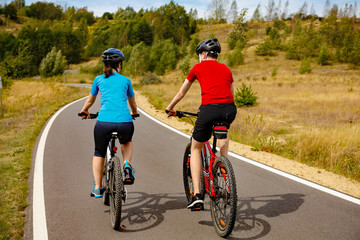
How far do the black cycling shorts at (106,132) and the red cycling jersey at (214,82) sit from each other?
1.05 metres

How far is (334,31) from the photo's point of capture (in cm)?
9419

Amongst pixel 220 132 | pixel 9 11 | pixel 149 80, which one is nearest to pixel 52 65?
pixel 149 80

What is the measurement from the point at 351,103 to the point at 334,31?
91501 millimetres

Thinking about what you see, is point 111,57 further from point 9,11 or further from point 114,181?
point 9,11

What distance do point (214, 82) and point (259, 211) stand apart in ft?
6.57

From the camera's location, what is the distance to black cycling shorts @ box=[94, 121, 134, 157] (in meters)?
3.59

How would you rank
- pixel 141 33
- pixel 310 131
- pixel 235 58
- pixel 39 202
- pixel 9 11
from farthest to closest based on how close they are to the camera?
pixel 9 11
pixel 141 33
pixel 235 58
pixel 310 131
pixel 39 202

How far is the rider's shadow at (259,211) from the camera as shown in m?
3.53

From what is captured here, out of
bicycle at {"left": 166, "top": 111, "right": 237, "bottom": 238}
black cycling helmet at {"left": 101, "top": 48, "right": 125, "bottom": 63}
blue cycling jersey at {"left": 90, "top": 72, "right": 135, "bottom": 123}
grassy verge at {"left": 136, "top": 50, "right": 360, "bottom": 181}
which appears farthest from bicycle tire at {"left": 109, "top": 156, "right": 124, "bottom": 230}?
grassy verge at {"left": 136, "top": 50, "right": 360, "bottom": 181}

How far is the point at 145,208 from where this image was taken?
430 centimetres

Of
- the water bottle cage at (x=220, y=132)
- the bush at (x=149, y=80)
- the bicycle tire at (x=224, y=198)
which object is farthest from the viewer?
the bush at (x=149, y=80)

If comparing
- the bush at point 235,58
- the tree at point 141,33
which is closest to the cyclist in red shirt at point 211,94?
the bush at point 235,58

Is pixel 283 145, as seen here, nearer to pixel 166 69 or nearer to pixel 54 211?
pixel 54 211

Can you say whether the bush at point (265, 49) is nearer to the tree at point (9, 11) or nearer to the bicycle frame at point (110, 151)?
the bicycle frame at point (110, 151)
